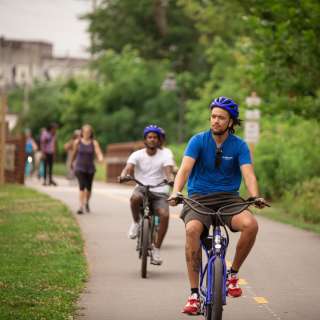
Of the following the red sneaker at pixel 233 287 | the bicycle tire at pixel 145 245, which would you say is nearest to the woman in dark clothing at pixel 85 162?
the bicycle tire at pixel 145 245

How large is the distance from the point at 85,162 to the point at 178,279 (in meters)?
9.76

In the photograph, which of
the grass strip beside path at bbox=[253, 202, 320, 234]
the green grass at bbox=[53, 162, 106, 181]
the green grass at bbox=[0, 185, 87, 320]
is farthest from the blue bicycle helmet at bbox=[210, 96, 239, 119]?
the green grass at bbox=[53, 162, 106, 181]

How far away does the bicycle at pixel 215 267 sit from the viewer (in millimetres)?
8031

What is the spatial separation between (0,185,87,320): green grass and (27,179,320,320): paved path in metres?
0.21

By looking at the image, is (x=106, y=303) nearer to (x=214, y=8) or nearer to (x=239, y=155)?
(x=239, y=155)

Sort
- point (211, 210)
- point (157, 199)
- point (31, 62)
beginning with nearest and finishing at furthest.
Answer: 1. point (211, 210)
2. point (157, 199)
3. point (31, 62)

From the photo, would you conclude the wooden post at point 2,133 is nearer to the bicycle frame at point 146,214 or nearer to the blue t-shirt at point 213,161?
the bicycle frame at point 146,214

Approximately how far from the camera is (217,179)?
344 inches

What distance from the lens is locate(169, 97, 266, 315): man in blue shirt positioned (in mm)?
8617

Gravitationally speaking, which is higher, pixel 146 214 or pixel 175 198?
pixel 175 198

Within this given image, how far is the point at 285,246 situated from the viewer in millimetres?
15656

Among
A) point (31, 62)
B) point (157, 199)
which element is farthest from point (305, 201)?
point (31, 62)

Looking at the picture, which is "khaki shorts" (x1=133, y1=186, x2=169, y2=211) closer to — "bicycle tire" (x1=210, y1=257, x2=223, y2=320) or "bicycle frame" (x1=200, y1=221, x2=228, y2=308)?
"bicycle frame" (x1=200, y1=221, x2=228, y2=308)

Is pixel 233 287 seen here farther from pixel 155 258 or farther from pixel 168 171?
pixel 168 171
